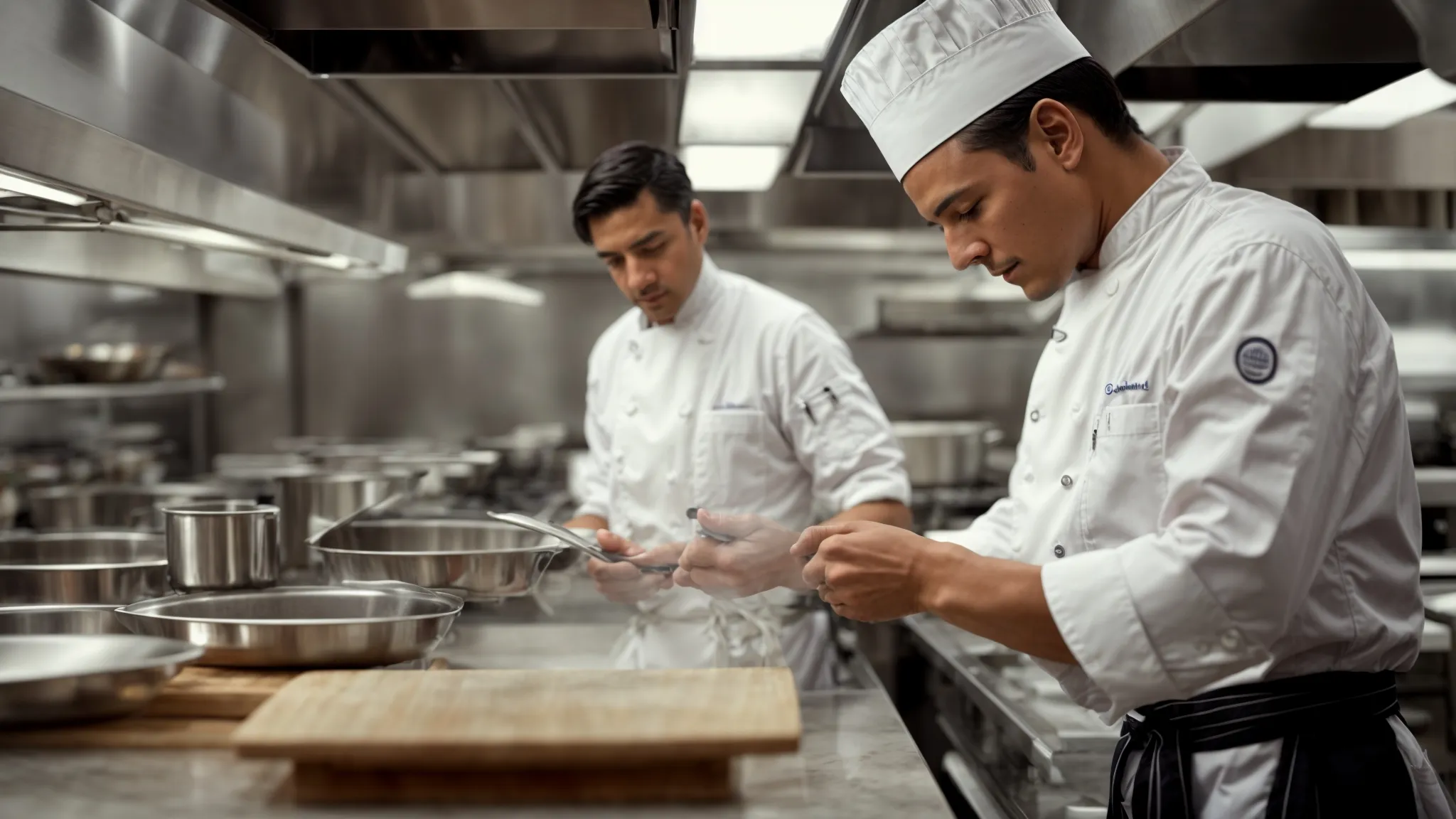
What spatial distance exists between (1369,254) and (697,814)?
3.80 m

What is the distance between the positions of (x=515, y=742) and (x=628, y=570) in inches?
30.5

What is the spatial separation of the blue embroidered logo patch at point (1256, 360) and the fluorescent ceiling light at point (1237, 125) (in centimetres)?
115

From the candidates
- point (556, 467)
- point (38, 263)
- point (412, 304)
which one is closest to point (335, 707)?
point (38, 263)

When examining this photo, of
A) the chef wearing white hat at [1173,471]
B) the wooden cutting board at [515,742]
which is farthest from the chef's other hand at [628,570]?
the wooden cutting board at [515,742]

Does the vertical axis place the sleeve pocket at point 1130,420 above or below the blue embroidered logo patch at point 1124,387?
below

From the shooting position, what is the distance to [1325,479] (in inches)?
44.8

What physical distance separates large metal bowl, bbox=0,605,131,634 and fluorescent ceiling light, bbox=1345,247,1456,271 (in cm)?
388

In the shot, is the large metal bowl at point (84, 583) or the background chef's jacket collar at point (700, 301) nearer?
the large metal bowl at point (84, 583)

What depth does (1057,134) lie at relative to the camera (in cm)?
133

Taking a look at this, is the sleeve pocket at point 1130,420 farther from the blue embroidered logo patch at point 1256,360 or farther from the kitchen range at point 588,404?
the blue embroidered logo patch at point 1256,360

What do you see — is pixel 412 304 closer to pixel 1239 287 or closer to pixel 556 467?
pixel 556 467

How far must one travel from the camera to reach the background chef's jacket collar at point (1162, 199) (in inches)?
53.4

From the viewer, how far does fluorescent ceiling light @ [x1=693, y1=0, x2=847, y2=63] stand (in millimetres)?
1607

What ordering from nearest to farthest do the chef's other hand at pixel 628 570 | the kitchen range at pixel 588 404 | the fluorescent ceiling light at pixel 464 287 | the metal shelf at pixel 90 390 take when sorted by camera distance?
the kitchen range at pixel 588 404
the chef's other hand at pixel 628 570
the metal shelf at pixel 90 390
the fluorescent ceiling light at pixel 464 287
